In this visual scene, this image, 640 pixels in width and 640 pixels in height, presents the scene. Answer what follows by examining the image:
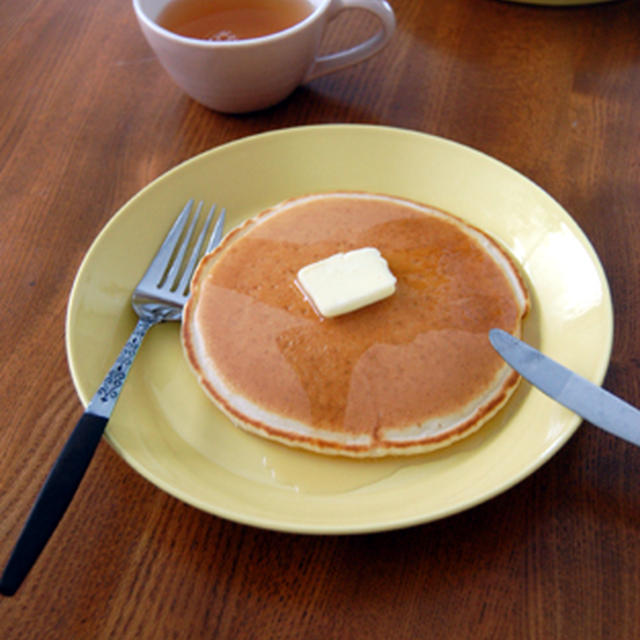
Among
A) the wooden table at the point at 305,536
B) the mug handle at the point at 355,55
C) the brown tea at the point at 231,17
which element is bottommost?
the wooden table at the point at 305,536

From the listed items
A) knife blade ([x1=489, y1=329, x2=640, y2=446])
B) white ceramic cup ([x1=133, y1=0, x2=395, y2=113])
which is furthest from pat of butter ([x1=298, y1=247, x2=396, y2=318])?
white ceramic cup ([x1=133, y1=0, x2=395, y2=113])

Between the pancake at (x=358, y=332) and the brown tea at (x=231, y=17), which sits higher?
the brown tea at (x=231, y=17)

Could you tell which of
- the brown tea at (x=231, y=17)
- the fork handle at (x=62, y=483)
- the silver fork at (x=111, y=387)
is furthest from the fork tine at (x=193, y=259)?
the brown tea at (x=231, y=17)

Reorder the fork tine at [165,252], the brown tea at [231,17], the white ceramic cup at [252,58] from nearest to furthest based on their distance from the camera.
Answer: the fork tine at [165,252] < the white ceramic cup at [252,58] < the brown tea at [231,17]

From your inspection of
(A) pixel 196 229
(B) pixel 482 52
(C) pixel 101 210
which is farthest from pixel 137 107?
(B) pixel 482 52

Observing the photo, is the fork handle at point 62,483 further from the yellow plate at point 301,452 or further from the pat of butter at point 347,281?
the pat of butter at point 347,281

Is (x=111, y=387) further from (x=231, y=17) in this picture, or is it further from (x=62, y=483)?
(x=231, y=17)

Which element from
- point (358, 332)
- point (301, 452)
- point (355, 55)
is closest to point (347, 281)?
point (358, 332)
